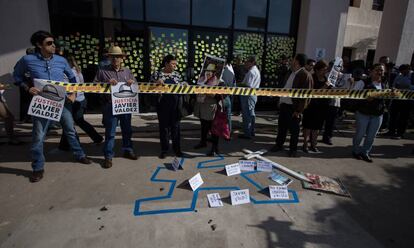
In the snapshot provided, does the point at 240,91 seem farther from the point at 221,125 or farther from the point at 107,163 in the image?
the point at 107,163

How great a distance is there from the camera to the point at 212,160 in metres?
5.05

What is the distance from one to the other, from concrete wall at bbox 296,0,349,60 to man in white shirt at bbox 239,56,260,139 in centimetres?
417

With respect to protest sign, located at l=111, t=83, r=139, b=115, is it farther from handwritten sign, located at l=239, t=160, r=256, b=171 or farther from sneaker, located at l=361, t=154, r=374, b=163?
sneaker, located at l=361, t=154, r=374, b=163

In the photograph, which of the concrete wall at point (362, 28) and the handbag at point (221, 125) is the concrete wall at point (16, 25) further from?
the concrete wall at point (362, 28)

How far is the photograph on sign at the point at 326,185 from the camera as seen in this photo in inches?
160

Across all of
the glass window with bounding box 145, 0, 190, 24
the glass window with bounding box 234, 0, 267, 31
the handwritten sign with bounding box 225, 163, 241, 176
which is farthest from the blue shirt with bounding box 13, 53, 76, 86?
the glass window with bounding box 234, 0, 267, 31

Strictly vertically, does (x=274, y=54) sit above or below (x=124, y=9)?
below

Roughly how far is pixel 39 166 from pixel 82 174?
2.06 feet

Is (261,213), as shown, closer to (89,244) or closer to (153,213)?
(153,213)

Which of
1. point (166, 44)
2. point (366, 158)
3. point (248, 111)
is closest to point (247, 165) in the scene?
point (248, 111)

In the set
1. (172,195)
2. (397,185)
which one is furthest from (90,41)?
(397,185)

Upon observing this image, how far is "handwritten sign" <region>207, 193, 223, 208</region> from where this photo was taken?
352cm

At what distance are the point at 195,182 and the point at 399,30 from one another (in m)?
11.7

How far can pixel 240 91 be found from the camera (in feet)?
17.0
